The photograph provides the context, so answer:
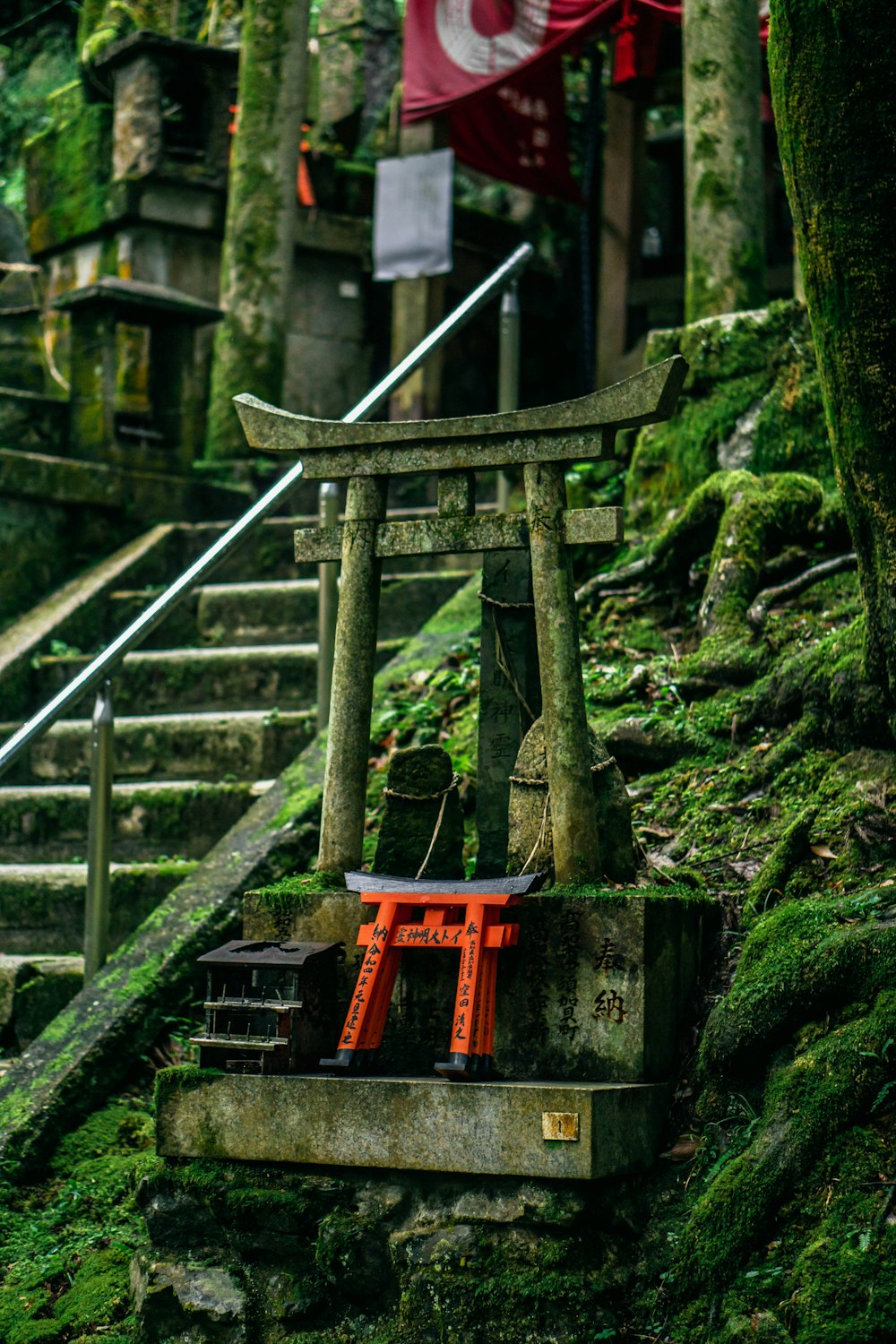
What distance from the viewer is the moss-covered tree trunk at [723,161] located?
27.7ft

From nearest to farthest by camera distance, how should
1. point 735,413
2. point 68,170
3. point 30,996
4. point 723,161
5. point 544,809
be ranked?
point 544,809, point 30,996, point 735,413, point 723,161, point 68,170

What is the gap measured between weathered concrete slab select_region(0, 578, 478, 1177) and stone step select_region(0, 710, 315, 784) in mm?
501

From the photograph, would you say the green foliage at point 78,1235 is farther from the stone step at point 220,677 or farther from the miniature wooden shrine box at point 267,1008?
the stone step at point 220,677

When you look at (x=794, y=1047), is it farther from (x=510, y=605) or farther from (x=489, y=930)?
(x=510, y=605)

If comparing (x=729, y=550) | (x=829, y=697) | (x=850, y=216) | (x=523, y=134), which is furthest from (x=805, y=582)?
(x=523, y=134)

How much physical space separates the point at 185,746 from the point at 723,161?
14.2 ft

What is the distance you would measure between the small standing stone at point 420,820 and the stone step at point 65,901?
1632mm

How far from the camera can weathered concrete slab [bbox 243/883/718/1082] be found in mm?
4305

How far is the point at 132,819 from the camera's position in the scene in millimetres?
6848

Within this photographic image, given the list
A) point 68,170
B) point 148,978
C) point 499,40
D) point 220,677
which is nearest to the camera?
point 148,978

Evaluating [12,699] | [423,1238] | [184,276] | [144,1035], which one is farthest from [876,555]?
[184,276]

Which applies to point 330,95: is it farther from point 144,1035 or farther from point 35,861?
point 144,1035

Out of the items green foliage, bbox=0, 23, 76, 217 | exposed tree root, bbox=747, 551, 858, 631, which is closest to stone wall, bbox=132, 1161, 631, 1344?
exposed tree root, bbox=747, 551, 858, 631

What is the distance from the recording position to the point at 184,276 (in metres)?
13.0
